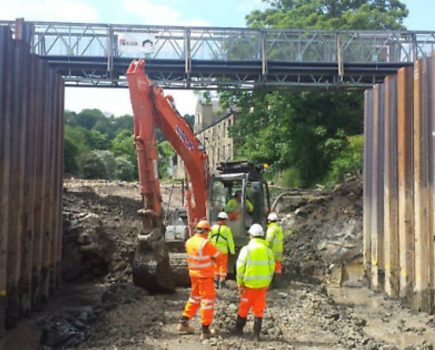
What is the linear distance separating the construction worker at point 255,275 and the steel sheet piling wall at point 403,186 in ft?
12.1

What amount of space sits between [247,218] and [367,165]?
3698 mm

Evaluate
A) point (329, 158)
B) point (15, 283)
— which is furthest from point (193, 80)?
point (15, 283)

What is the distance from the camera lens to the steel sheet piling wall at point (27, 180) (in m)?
9.49

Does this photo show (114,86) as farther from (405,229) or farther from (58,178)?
(405,229)

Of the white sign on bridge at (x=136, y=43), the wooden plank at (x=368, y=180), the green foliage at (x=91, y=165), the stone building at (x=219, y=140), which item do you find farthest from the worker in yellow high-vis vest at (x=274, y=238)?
the stone building at (x=219, y=140)

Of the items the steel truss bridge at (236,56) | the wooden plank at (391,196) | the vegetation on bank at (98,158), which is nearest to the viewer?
the wooden plank at (391,196)

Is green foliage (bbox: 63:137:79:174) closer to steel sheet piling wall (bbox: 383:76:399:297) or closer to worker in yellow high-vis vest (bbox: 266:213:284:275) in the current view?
worker in yellow high-vis vest (bbox: 266:213:284:275)

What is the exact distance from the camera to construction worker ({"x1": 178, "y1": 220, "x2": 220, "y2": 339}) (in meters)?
8.20

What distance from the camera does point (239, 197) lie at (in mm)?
13195

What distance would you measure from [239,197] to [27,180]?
4.56 metres

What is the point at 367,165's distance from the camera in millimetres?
14977

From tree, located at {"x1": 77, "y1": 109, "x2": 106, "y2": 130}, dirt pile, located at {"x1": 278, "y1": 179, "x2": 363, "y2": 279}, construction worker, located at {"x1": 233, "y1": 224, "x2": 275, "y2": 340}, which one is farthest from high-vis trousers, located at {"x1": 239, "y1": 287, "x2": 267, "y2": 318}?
tree, located at {"x1": 77, "y1": 109, "x2": 106, "y2": 130}

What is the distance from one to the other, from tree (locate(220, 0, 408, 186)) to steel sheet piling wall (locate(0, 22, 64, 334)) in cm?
1354

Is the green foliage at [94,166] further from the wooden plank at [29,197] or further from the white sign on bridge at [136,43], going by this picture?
the wooden plank at [29,197]
